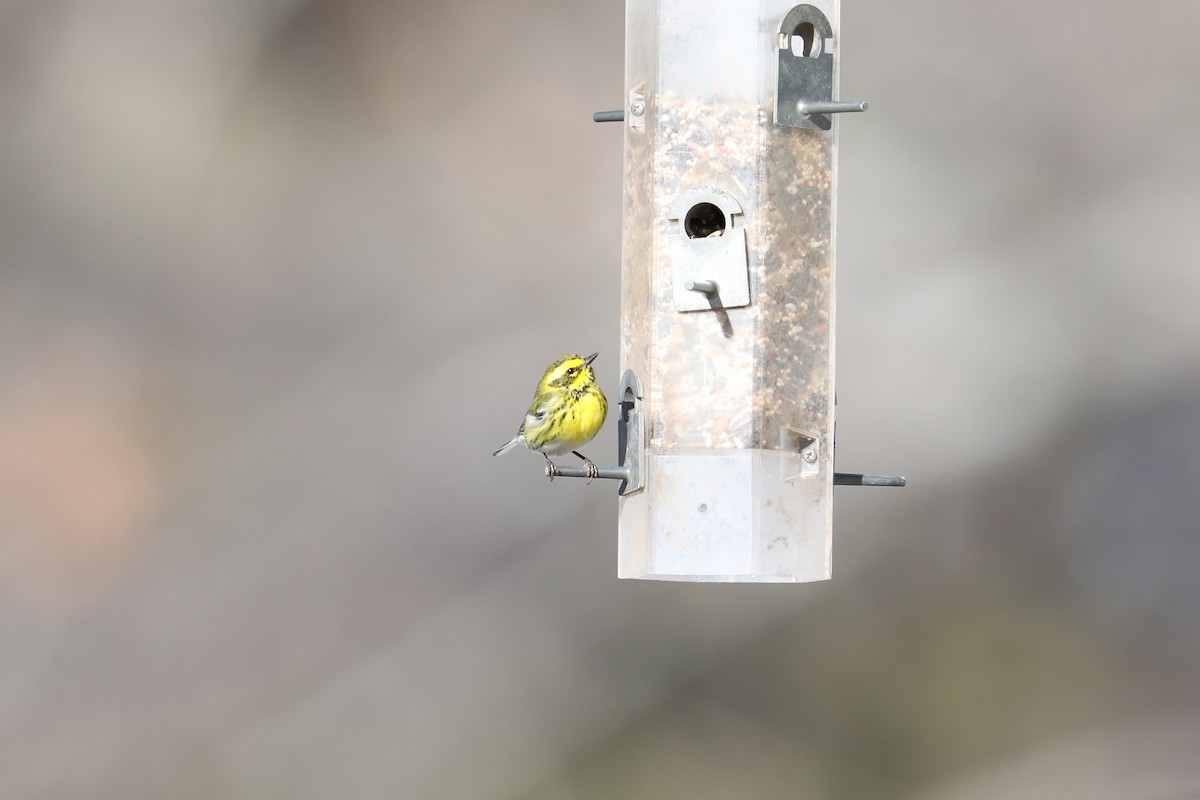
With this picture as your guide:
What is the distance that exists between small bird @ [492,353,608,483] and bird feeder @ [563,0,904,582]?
0.63 m

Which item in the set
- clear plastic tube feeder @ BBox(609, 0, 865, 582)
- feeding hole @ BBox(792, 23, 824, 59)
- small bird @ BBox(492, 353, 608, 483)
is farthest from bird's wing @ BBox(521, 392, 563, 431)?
feeding hole @ BBox(792, 23, 824, 59)

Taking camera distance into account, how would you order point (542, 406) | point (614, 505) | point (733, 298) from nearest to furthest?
1. point (733, 298)
2. point (542, 406)
3. point (614, 505)

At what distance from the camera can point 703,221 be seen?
5562 mm

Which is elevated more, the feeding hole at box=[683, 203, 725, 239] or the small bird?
the feeding hole at box=[683, 203, 725, 239]

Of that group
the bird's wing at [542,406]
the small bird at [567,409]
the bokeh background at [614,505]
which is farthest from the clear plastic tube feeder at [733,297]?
the bokeh background at [614,505]

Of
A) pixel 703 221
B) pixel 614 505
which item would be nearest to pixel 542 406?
pixel 703 221

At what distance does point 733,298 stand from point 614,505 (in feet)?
14.8

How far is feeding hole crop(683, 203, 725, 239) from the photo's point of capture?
5539 millimetres

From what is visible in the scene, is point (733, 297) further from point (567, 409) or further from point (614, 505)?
point (614, 505)

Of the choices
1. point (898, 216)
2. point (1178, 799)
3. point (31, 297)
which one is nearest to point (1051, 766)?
point (1178, 799)

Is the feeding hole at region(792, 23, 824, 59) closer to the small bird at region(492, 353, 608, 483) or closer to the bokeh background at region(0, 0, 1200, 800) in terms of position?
the small bird at region(492, 353, 608, 483)

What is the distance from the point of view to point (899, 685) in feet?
32.8

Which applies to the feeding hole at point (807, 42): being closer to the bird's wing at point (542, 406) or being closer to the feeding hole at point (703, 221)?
the feeding hole at point (703, 221)

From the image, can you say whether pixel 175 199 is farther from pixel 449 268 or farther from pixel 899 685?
pixel 899 685
